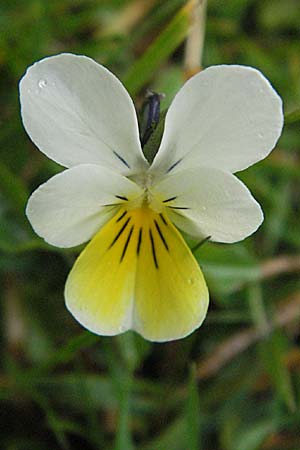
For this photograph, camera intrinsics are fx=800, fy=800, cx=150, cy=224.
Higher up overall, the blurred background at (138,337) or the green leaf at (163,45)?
the green leaf at (163,45)

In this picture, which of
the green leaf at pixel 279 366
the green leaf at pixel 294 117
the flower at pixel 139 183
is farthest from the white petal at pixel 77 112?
the green leaf at pixel 279 366

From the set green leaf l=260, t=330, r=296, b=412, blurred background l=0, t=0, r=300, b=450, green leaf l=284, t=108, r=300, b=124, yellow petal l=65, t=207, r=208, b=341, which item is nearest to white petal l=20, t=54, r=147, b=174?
yellow petal l=65, t=207, r=208, b=341

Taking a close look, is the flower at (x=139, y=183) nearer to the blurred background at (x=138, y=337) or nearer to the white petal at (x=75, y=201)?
the white petal at (x=75, y=201)

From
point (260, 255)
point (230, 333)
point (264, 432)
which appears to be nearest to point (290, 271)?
point (260, 255)

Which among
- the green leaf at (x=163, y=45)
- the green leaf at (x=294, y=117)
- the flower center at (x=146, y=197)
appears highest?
the green leaf at (x=163, y=45)

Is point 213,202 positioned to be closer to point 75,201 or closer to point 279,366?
point 75,201

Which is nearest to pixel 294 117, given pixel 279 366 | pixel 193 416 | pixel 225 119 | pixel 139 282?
pixel 225 119

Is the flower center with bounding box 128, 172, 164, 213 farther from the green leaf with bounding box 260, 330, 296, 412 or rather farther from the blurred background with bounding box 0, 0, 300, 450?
the green leaf with bounding box 260, 330, 296, 412
